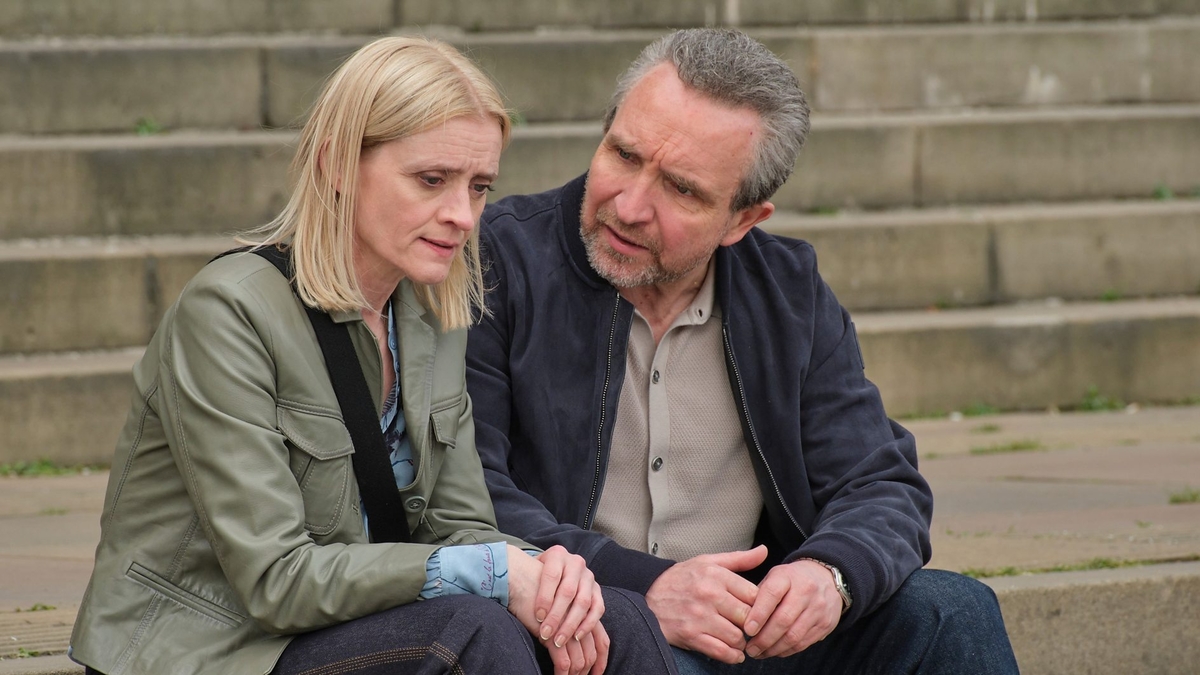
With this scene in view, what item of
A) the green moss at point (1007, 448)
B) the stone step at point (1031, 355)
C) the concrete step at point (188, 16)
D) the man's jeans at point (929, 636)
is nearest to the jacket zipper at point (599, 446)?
the man's jeans at point (929, 636)

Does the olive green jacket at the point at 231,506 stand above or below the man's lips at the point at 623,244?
below

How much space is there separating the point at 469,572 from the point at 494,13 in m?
4.47

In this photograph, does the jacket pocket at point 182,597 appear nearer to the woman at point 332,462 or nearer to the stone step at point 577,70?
the woman at point 332,462

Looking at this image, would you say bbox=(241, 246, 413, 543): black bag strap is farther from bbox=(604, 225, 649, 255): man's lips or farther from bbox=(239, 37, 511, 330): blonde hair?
bbox=(604, 225, 649, 255): man's lips

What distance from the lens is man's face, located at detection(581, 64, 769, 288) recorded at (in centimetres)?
287

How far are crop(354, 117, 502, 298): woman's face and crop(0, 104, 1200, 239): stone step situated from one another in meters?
2.76

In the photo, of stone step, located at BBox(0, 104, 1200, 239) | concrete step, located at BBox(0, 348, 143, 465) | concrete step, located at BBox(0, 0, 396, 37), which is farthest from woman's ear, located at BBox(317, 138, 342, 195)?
concrete step, located at BBox(0, 0, 396, 37)

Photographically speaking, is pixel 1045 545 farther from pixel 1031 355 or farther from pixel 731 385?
pixel 1031 355

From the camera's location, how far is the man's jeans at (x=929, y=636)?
2691 mm

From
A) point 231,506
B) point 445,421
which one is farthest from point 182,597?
point 445,421

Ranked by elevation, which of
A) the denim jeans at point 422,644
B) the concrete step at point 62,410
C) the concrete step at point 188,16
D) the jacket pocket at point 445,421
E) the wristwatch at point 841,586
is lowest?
the concrete step at point 62,410

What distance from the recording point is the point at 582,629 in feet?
7.67

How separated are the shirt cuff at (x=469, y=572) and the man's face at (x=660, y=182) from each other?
29.6 inches

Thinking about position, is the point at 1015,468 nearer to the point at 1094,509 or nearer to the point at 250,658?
the point at 1094,509
